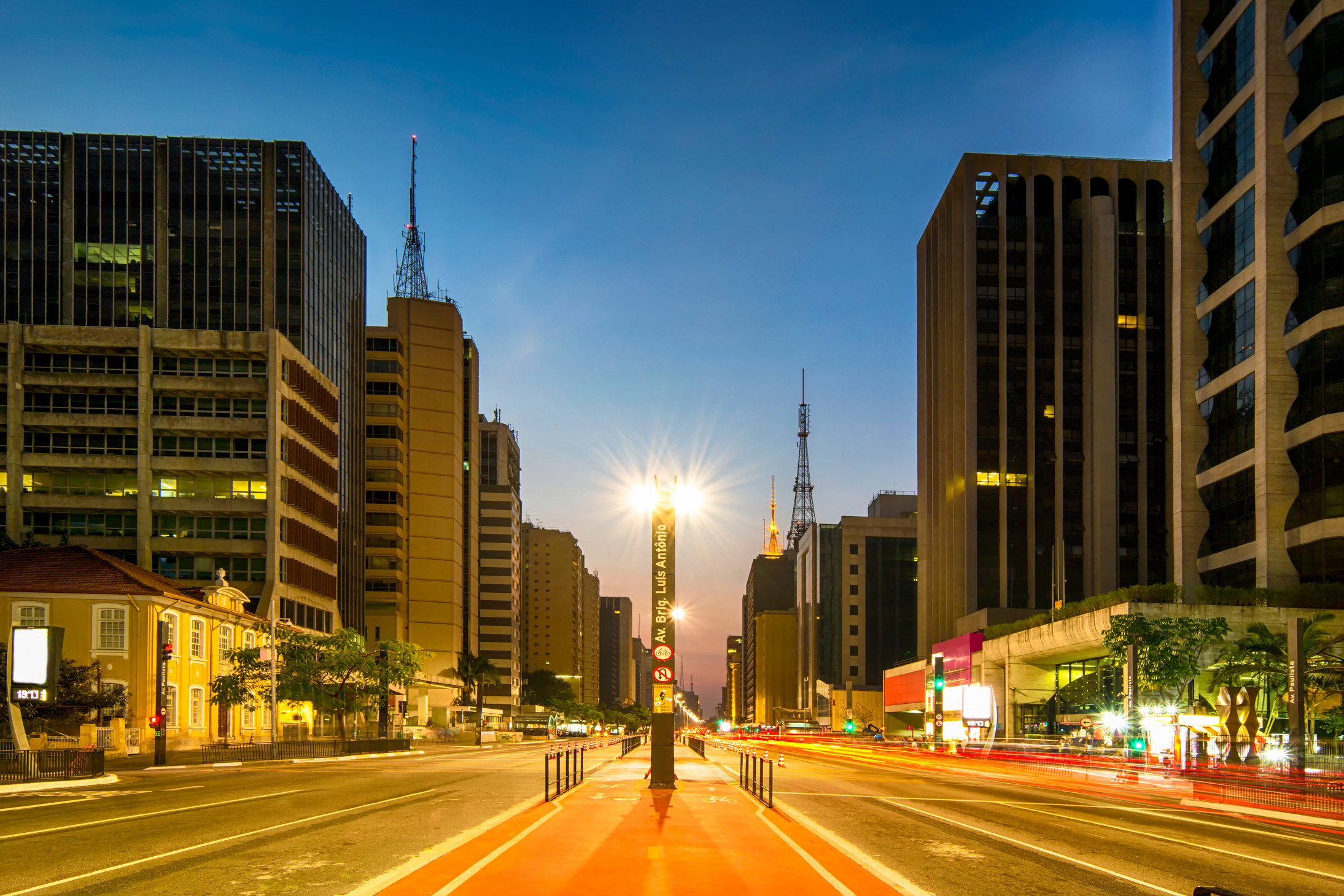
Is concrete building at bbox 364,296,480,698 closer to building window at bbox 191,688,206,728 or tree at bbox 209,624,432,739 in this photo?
tree at bbox 209,624,432,739

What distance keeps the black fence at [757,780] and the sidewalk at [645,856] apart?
2.52 feet

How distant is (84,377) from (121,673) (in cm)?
3092

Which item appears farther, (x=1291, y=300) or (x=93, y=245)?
(x=93, y=245)

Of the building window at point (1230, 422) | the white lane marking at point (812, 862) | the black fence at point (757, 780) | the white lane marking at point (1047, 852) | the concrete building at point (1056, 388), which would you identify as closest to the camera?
the white lane marking at point (812, 862)

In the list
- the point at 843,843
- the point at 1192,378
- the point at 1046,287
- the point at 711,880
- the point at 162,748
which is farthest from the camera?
the point at 1046,287

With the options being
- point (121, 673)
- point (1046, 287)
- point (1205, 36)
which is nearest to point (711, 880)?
point (121, 673)

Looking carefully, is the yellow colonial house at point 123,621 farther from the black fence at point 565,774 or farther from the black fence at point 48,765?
the black fence at point 565,774

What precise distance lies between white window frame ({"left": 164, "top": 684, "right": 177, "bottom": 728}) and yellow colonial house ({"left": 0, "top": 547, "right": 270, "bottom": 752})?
0.06m

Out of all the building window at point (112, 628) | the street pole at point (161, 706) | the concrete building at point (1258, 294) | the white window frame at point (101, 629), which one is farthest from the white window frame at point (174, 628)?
the concrete building at point (1258, 294)

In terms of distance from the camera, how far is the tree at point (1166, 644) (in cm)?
5697

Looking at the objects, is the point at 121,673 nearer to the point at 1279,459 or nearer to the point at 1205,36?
the point at 1279,459

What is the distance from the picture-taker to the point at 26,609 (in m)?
59.9

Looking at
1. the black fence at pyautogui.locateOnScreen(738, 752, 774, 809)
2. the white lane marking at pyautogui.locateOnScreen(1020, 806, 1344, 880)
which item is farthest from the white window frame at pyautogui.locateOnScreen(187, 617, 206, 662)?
the white lane marking at pyautogui.locateOnScreen(1020, 806, 1344, 880)

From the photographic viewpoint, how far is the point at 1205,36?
2918 inches
